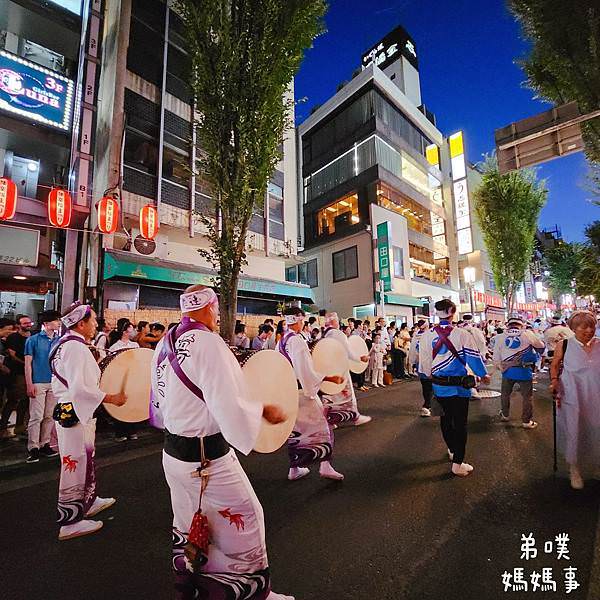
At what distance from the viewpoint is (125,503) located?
3863 mm

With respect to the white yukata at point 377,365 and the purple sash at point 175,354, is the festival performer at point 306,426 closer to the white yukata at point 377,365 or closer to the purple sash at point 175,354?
the purple sash at point 175,354

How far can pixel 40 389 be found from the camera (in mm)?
5449

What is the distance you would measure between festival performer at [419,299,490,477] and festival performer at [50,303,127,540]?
3.85 m

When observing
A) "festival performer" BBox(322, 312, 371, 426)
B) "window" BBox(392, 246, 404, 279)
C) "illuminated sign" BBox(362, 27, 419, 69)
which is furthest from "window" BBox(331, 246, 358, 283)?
"illuminated sign" BBox(362, 27, 419, 69)

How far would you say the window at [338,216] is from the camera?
2372 centimetres

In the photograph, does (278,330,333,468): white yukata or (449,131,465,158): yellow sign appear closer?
(278,330,333,468): white yukata

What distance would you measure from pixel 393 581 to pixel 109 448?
5.24m

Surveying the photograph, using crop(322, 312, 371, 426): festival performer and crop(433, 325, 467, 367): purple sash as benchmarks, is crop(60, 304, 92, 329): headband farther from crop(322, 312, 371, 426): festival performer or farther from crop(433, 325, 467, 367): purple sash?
crop(433, 325, 467, 367): purple sash

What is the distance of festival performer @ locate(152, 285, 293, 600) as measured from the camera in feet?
6.16

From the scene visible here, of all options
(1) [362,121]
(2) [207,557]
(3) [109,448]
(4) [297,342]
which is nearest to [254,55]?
(4) [297,342]

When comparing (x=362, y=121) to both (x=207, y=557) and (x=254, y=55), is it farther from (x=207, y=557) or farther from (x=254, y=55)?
(x=207, y=557)

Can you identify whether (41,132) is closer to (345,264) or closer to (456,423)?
(456,423)

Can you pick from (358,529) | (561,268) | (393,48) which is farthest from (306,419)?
(393,48)

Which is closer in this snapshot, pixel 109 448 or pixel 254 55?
pixel 109 448
